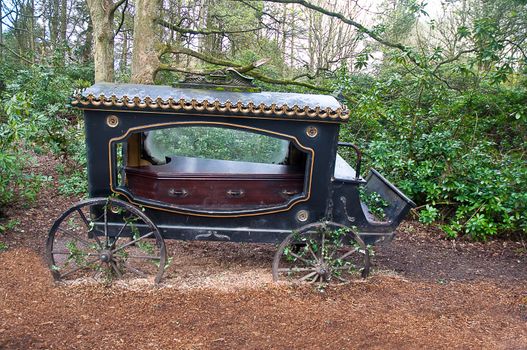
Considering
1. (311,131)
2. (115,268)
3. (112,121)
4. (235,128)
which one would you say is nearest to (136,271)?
(115,268)

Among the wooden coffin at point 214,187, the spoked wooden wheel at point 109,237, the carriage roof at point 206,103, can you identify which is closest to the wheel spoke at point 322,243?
the wooden coffin at point 214,187

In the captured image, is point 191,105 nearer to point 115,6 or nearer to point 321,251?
point 321,251

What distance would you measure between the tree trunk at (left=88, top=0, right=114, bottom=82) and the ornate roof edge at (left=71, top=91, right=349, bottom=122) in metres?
4.38

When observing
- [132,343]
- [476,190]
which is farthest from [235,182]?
[476,190]

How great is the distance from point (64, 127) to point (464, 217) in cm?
657

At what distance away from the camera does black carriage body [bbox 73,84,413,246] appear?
12.2 feet

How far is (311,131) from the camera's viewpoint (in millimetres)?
3904

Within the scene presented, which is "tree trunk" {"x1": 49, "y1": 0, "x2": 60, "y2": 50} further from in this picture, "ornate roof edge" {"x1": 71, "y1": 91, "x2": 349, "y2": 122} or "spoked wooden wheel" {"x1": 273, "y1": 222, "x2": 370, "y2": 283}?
"spoked wooden wheel" {"x1": 273, "y1": 222, "x2": 370, "y2": 283}

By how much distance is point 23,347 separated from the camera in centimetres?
306

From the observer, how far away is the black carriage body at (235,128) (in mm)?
3725

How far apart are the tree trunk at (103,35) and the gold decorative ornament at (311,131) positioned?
518cm

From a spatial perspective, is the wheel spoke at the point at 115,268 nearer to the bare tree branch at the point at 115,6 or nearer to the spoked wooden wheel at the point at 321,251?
the spoked wooden wheel at the point at 321,251

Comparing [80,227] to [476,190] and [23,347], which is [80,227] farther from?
[476,190]

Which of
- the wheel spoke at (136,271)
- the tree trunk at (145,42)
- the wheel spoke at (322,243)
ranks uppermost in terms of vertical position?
the tree trunk at (145,42)
